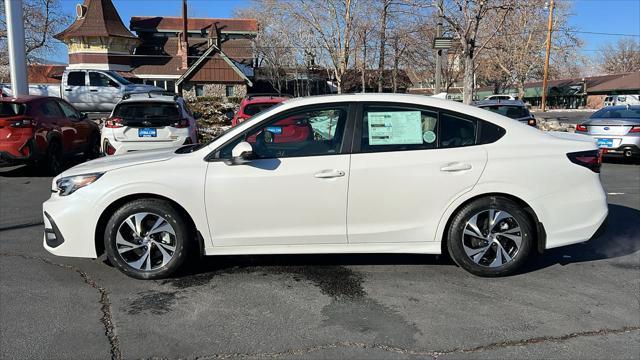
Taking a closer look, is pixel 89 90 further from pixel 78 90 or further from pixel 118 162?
pixel 118 162

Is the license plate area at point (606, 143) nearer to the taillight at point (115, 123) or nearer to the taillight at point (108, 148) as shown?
the taillight at point (115, 123)

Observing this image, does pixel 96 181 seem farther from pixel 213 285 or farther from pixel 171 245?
pixel 213 285

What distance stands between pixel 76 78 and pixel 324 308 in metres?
20.4

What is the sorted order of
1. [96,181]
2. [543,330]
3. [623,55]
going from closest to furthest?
1. [543,330]
2. [96,181]
3. [623,55]

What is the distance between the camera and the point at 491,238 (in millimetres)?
4438

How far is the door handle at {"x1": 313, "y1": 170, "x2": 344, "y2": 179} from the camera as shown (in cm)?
429

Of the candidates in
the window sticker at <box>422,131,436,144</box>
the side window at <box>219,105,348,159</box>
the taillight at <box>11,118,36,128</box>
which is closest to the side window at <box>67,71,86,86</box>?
the taillight at <box>11,118,36,128</box>

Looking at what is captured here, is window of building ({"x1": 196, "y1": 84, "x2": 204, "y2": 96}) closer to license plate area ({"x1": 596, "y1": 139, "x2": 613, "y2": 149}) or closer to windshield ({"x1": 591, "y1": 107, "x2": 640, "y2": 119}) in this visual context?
windshield ({"x1": 591, "y1": 107, "x2": 640, "y2": 119})

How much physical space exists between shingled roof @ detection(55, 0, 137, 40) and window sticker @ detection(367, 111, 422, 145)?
179 ft

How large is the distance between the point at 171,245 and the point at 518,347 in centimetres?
286

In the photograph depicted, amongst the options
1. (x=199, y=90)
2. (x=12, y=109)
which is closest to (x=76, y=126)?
(x=12, y=109)

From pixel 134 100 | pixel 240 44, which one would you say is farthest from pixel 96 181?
pixel 240 44

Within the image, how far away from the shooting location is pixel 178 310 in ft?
12.7

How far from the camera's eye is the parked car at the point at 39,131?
925 centimetres
